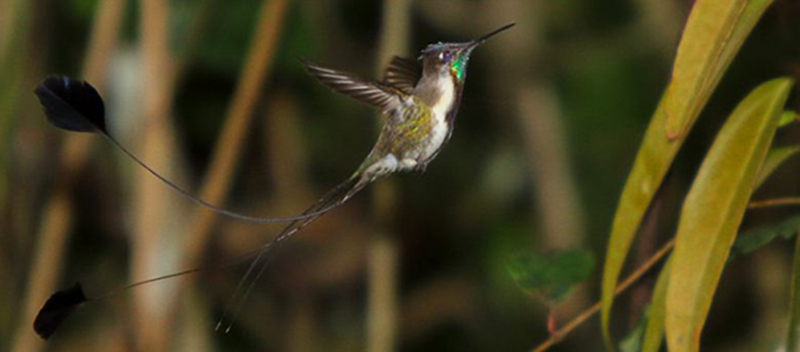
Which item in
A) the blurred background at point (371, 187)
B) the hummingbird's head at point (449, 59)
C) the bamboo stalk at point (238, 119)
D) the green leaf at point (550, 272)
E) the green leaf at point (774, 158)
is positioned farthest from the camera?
the blurred background at point (371, 187)

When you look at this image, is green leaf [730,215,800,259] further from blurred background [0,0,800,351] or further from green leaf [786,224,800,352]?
blurred background [0,0,800,351]

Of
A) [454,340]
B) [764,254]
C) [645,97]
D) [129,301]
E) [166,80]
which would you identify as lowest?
[454,340]

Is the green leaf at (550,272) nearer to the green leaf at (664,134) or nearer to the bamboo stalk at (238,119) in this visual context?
the green leaf at (664,134)

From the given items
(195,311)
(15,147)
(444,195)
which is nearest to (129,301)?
(195,311)

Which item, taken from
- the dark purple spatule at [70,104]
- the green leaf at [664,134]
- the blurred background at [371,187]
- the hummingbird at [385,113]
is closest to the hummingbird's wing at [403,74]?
the hummingbird at [385,113]

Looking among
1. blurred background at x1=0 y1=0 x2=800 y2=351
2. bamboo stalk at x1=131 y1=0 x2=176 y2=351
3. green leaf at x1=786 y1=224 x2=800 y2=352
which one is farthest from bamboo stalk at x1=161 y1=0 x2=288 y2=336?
green leaf at x1=786 y1=224 x2=800 y2=352

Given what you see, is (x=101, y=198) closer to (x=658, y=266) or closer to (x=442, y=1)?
(x=442, y=1)
